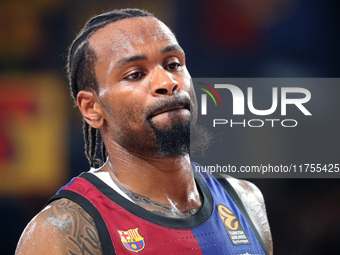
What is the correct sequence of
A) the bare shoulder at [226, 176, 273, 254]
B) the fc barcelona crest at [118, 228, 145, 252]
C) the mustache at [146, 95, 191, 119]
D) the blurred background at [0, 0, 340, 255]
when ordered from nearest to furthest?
the fc barcelona crest at [118, 228, 145, 252]
the mustache at [146, 95, 191, 119]
the bare shoulder at [226, 176, 273, 254]
the blurred background at [0, 0, 340, 255]

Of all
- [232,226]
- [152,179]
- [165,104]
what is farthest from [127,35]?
[232,226]

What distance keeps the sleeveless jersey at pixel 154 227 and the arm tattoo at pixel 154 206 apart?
49mm

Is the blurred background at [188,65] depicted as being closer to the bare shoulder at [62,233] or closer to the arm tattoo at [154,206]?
the arm tattoo at [154,206]

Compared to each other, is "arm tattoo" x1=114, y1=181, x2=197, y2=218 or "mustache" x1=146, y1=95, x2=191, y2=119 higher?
"mustache" x1=146, y1=95, x2=191, y2=119

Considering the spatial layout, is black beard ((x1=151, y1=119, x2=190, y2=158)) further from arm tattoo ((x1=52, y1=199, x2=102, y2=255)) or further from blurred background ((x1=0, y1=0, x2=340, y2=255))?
blurred background ((x1=0, y1=0, x2=340, y2=255))

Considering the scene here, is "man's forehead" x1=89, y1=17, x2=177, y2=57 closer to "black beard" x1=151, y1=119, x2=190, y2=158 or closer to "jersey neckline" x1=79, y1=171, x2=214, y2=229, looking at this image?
"black beard" x1=151, y1=119, x2=190, y2=158

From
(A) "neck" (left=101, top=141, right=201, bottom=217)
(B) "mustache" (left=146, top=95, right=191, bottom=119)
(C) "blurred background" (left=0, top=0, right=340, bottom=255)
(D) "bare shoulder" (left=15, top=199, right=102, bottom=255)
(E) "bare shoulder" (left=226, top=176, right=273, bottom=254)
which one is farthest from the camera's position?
(C) "blurred background" (left=0, top=0, right=340, bottom=255)

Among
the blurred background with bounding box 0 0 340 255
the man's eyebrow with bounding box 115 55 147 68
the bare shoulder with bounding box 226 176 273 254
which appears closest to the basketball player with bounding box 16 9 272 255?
the man's eyebrow with bounding box 115 55 147 68

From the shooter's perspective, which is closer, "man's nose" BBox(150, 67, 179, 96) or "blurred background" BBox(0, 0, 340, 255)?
"man's nose" BBox(150, 67, 179, 96)

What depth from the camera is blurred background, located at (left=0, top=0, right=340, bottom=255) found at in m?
4.38

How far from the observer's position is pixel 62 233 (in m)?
2.15

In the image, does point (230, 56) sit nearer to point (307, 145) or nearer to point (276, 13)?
point (276, 13)

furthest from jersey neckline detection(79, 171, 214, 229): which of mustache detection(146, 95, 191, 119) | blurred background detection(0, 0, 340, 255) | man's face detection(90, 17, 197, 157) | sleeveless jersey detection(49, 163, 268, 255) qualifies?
blurred background detection(0, 0, 340, 255)

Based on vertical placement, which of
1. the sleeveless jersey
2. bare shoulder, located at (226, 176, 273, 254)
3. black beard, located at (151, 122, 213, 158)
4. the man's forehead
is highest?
the man's forehead
